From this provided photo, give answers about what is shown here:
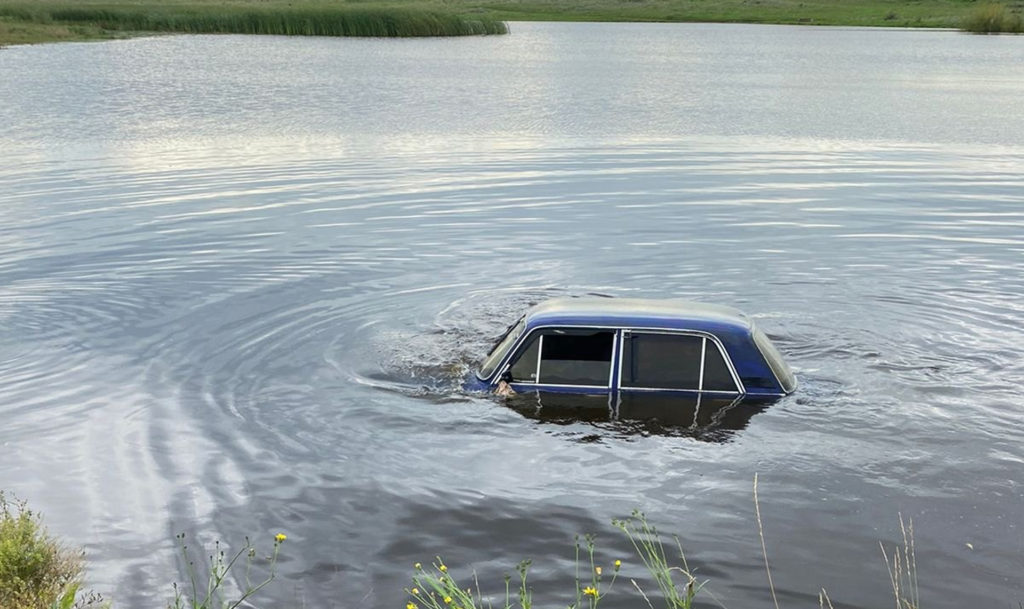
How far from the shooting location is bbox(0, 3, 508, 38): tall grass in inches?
3593

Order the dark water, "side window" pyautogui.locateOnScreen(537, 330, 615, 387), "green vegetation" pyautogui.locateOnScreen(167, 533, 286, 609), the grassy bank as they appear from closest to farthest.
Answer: "green vegetation" pyautogui.locateOnScreen(167, 533, 286, 609)
the dark water
"side window" pyautogui.locateOnScreen(537, 330, 615, 387)
the grassy bank

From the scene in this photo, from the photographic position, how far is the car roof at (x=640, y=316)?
14.7 metres

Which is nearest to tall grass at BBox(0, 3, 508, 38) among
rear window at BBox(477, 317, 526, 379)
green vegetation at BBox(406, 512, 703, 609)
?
rear window at BBox(477, 317, 526, 379)

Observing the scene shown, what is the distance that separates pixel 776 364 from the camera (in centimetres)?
1530

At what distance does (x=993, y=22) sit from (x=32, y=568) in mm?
120052

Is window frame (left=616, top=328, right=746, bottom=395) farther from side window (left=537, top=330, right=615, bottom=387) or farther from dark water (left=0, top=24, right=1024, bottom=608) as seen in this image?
dark water (left=0, top=24, right=1024, bottom=608)

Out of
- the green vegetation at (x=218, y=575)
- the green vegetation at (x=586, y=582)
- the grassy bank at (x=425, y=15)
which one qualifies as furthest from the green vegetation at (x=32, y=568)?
the grassy bank at (x=425, y=15)

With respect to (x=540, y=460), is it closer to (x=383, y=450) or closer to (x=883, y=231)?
(x=383, y=450)

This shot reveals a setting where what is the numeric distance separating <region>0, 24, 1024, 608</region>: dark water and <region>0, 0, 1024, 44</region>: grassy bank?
44.5 meters

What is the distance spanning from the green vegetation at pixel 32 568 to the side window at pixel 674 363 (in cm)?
727

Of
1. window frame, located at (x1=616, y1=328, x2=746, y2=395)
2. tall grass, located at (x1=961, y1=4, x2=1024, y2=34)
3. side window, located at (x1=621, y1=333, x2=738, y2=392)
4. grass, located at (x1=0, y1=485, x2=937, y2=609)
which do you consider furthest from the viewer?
tall grass, located at (x1=961, y1=4, x2=1024, y2=34)

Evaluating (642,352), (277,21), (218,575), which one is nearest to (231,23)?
(277,21)

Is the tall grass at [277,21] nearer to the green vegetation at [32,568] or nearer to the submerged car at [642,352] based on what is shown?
the submerged car at [642,352]

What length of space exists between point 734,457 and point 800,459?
32.0 inches
